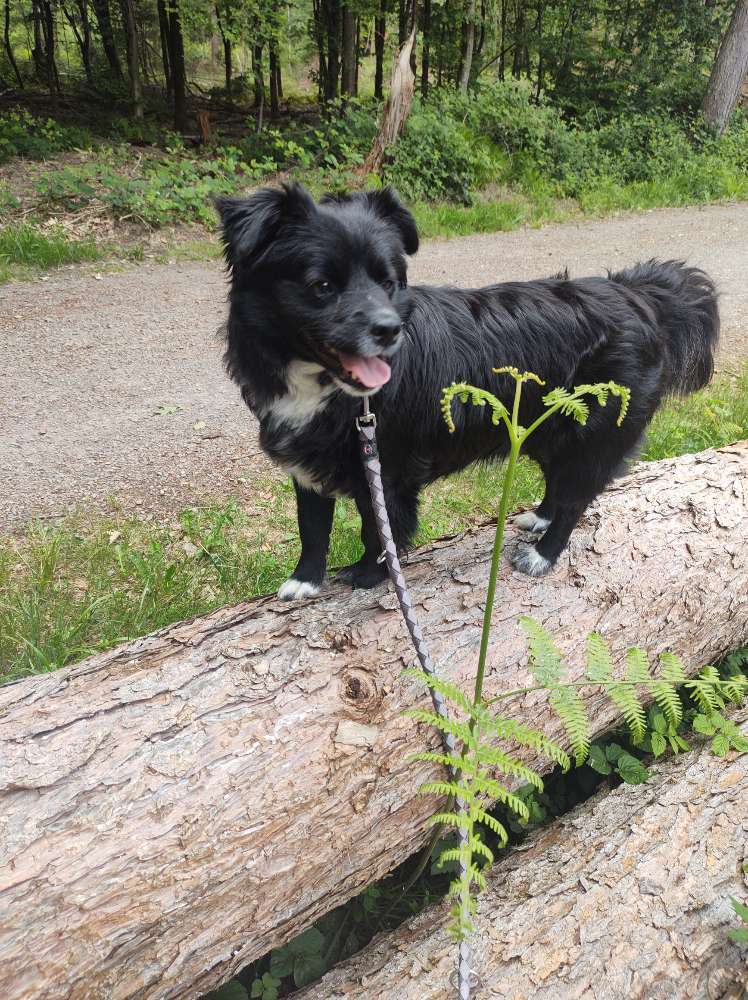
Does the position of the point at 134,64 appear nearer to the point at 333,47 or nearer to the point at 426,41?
the point at 333,47

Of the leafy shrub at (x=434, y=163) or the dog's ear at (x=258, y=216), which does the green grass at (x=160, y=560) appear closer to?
the dog's ear at (x=258, y=216)

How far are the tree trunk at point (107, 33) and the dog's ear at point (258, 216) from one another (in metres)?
15.4

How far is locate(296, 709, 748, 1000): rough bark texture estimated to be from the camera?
179 centimetres

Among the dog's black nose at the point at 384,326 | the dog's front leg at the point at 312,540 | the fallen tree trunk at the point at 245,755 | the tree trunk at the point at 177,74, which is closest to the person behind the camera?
the fallen tree trunk at the point at 245,755

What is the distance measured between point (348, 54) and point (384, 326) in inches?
555

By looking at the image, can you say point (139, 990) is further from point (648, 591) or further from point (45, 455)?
point (45, 455)

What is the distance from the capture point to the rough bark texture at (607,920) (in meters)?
1.79

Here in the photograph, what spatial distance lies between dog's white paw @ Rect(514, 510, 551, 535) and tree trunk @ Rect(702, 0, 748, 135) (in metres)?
12.7

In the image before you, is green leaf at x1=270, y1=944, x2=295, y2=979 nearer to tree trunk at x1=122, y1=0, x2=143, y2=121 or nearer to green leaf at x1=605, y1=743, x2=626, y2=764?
green leaf at x1=605, y1=743, x2=626, y2=764

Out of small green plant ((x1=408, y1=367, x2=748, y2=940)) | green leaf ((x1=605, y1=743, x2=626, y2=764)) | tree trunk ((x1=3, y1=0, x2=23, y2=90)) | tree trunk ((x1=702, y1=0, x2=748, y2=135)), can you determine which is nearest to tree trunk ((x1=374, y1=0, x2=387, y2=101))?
tree trunk ((x1=702, y1=0, x2=748, y2=135))

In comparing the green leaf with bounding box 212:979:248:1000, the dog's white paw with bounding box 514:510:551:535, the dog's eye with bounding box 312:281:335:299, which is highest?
the dog's eye with bounding box 312:281:335:299

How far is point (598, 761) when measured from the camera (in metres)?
2.64

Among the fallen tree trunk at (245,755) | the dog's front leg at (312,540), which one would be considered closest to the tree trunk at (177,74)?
the dog's front leg at (312,540)

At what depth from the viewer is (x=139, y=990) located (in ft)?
5.48
